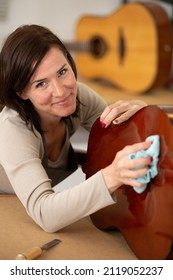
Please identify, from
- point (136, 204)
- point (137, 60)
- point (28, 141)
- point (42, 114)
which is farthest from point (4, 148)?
point (137, 60)

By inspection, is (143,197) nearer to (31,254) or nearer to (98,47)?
(31,254)

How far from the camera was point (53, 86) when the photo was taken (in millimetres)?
1159

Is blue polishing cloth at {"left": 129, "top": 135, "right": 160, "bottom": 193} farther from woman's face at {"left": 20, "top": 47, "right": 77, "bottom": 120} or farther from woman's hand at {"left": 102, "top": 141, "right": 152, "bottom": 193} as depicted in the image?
woman's face at {"left": 20, "top": 47, "right": 77, "bottom": 120}

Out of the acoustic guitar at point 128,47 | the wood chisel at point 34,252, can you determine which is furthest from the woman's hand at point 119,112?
the acoustic guitar at point 128,47

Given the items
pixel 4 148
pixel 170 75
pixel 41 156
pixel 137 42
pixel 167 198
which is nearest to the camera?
pixel 167 198

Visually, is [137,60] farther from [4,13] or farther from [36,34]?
[36,34]

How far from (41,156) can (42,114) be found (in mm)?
104

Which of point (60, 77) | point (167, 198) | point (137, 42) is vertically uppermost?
point (60, 77)

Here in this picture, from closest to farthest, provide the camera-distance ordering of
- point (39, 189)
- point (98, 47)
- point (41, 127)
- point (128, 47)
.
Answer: point (39, 189) < point (41, 127) < point (128, 47) < point (98, 47)

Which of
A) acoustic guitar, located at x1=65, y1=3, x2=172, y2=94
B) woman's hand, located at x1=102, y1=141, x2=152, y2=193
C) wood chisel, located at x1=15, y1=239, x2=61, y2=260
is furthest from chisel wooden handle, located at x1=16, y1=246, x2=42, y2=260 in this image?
acoustic guitar, located at x1=65, y1=3, x2=172, y2=94

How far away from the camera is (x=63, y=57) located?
1195 mm

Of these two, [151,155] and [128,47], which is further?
[128,47]

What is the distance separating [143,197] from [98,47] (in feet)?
6.28

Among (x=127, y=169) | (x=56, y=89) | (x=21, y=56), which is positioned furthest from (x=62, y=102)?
(x=127, y=169)
